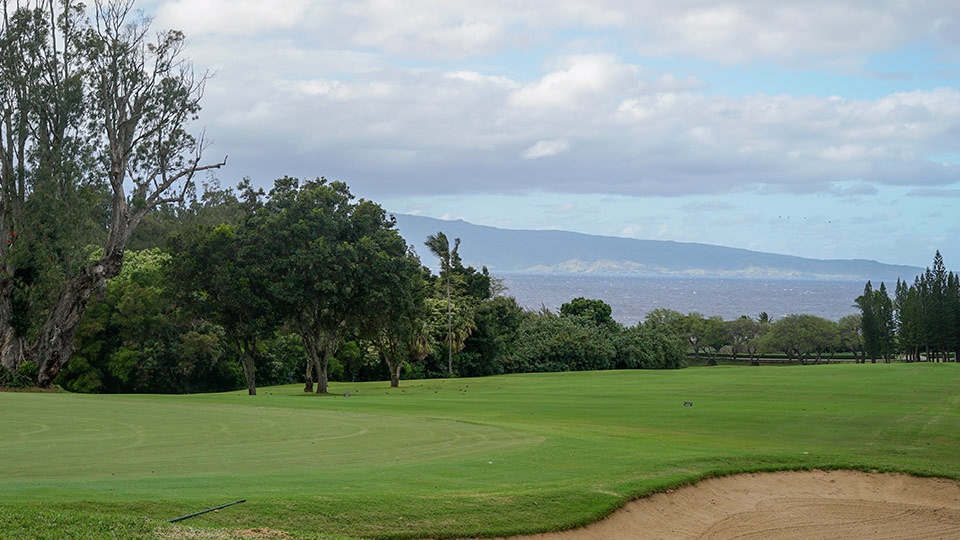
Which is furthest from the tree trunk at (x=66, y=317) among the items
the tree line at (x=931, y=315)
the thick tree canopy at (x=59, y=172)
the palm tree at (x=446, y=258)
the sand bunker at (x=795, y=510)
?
the tree line at (x=931, y=315)

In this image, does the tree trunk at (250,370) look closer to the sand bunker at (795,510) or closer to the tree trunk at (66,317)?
the tree trunk at (66,317)

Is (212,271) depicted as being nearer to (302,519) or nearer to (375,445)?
(375,445)

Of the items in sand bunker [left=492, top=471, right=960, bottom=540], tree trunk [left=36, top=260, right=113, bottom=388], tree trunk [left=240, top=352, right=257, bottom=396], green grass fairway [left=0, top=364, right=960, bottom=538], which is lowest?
sand bunker [left=492, top=471, right=960, bottom=540]

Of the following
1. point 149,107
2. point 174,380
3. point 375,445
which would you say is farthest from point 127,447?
point 174,380

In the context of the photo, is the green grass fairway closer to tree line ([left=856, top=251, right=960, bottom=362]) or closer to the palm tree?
the palm tree

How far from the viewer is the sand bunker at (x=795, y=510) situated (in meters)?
13.7

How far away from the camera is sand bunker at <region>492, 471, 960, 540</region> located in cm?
1373

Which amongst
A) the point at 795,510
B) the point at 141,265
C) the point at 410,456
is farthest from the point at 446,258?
the point at 795,510

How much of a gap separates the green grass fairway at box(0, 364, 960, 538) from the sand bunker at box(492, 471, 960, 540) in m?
0.35

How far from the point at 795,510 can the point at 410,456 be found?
23.4 feet

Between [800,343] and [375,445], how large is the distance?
314ft

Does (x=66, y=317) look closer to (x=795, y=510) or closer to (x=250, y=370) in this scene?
(x=250, y=370)

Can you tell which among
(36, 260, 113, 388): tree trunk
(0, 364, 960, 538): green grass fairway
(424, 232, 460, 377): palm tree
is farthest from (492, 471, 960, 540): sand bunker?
(424, 232, 460, 377): palm tree

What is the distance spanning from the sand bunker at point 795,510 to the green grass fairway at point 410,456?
346mm
